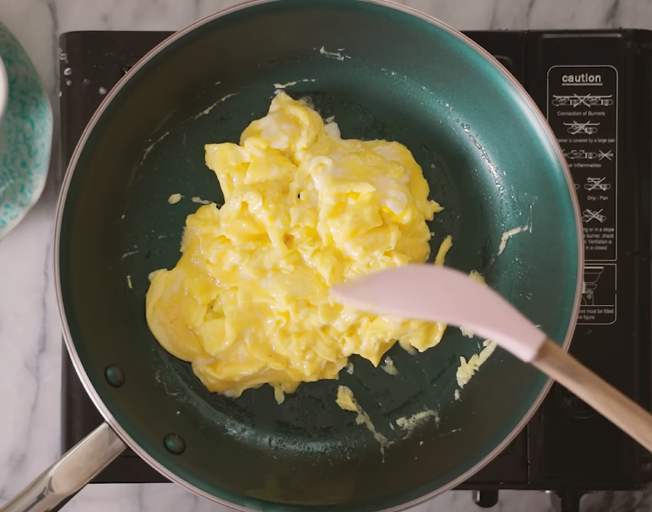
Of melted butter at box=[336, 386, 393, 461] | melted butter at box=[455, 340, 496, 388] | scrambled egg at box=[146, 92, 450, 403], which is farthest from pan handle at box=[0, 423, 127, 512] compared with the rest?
melted butter at box=[455, 340, 496, 388]

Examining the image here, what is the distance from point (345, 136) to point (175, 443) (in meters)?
0.70

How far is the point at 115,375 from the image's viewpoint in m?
1.02

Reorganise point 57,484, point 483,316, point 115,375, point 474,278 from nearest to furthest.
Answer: point 483,316 → point 57,484 → point 115,375 → point 474,278

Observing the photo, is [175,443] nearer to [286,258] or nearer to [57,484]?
[57,484]

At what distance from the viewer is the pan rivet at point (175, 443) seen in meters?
1.03

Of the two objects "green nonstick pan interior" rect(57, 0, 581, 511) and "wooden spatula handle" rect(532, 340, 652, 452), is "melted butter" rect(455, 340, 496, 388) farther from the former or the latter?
"wooden spatula handle" rect(532, 340, 652, 452)

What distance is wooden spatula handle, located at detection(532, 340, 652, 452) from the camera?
69 centimetres

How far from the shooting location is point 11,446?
3.72 ft

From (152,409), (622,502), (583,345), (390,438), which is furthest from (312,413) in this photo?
(622,502)

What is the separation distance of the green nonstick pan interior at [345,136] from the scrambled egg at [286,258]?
5 centimetres

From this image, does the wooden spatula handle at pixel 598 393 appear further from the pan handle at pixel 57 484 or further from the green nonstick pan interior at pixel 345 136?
the pan handle at pixel 57 484

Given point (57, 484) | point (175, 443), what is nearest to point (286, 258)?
point (175, 443)

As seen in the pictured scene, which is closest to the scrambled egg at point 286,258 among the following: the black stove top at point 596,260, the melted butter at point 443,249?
the melted butter at point 443,249

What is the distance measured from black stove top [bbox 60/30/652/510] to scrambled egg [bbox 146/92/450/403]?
24 cm
